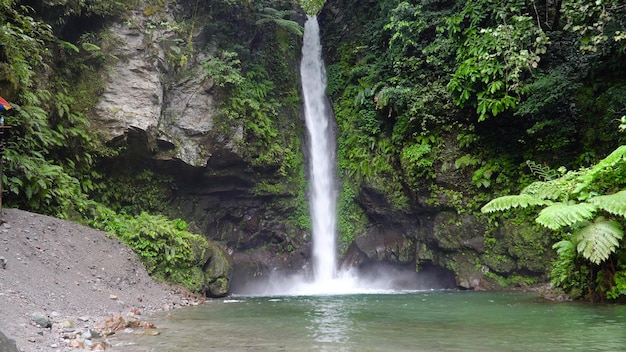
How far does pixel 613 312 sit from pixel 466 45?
27.5 ft

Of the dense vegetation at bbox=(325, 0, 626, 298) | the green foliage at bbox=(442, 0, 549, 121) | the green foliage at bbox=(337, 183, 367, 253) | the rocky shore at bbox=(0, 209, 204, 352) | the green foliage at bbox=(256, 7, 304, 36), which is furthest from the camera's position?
the green foliage at bbox=(256, 7, 304, 36)

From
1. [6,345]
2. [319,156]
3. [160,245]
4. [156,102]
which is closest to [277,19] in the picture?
[319,156]

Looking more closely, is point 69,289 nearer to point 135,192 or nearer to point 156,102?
point 135,192

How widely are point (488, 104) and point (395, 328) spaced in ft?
26.4

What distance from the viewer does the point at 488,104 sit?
12.3 m

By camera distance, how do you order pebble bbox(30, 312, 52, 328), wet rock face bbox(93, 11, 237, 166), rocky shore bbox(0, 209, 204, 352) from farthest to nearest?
wet rock face bbox(93, 11, 237, 166) → pebble bbox(30, 312, 52, 328) → rocky shore bbox(0, 209, 204, 352)

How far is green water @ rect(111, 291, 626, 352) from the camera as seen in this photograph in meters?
5.04

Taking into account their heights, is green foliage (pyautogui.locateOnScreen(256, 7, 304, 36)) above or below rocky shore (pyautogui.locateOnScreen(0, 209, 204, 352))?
above

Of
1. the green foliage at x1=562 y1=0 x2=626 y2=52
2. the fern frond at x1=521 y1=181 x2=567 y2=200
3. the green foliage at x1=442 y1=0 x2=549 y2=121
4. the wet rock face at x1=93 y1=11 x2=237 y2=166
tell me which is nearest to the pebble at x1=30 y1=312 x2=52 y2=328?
the wet rock face at x1=93 y1=11 x2=237 y2=166

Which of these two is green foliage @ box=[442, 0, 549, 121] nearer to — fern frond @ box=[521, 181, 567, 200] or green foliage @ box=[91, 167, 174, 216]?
fern frond @ box=[521, 181, 567, 200]

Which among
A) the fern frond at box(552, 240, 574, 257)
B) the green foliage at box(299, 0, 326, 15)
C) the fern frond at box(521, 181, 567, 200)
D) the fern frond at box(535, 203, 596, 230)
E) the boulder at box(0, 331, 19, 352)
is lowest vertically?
the boulder at box(0, 331, 19, 352)

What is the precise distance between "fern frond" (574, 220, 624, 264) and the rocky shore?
21.6 ft

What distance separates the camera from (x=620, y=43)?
10500 mm

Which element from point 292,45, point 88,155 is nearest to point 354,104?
point 292,45
